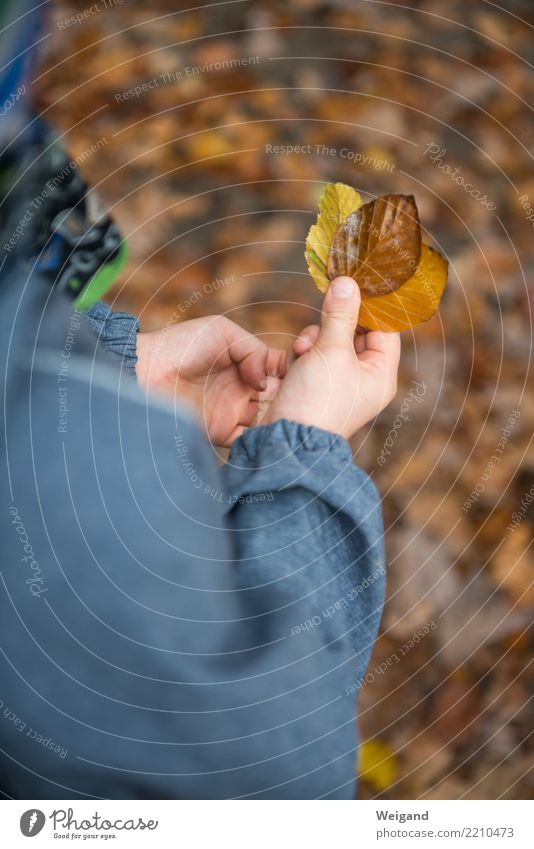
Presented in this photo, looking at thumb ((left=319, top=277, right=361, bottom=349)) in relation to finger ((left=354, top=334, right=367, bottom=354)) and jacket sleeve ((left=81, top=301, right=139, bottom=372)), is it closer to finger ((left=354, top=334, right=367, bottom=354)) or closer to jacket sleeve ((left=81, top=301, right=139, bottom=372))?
finger ((left=354, top=334, right=367, bottom=354))

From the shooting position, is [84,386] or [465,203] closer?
[84,386]

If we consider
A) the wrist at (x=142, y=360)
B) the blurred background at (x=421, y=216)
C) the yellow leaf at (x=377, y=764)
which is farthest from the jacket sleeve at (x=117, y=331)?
the yellow leaf at (x=377, y=764)

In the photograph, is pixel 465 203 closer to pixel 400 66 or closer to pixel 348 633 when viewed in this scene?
pixel 400 66

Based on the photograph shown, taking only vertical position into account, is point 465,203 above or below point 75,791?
above

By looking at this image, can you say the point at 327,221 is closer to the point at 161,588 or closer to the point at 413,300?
the point at 413,300

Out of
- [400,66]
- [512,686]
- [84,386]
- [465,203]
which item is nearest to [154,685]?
[84,386]
